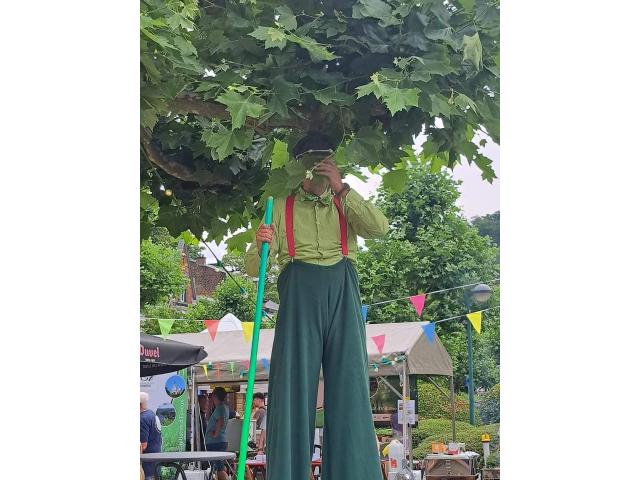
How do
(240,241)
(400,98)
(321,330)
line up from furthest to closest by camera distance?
1. (240,241)
2. (321,330)
3. (400,98)

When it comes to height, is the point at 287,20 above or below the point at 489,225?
above

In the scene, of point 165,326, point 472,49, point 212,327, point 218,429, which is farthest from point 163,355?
point 472,49

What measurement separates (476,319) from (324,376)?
83 centimetres

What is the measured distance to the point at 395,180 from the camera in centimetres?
412

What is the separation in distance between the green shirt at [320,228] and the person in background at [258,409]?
472mm

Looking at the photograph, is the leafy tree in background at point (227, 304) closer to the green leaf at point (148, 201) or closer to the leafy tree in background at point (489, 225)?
the green leaf at point (148, 201)

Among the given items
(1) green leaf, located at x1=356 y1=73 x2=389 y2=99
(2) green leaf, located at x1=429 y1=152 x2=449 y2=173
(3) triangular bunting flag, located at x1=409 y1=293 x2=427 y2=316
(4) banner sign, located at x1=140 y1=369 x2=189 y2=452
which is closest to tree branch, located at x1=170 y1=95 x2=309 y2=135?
(1) green leaf, located at x1=356 y1=73 x2=389 y2=99

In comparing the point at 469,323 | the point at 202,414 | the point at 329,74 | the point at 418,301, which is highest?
the point at 329,74

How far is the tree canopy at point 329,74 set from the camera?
365 centimetres

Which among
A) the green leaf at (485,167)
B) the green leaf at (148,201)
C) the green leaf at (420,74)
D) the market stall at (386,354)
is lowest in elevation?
the market stall at (386,354)

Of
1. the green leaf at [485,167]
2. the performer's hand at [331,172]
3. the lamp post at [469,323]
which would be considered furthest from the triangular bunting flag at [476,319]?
the performer's hand at [331,172]

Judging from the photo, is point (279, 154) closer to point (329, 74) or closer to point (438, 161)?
point (329, 74)
